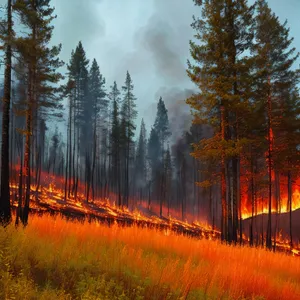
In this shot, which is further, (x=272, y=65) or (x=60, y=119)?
(x=60, y=119)

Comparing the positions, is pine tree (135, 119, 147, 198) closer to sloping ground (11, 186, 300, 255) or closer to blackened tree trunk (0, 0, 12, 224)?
sloping ground (11, 186, 300, 255)

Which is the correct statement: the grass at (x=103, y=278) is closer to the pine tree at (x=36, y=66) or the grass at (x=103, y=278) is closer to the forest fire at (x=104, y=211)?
the forest fire at (x=104, y=211)

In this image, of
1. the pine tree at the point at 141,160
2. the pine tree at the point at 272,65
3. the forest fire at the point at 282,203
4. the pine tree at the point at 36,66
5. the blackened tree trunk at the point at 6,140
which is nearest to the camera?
the blackened tree trunk at the point at 6,140

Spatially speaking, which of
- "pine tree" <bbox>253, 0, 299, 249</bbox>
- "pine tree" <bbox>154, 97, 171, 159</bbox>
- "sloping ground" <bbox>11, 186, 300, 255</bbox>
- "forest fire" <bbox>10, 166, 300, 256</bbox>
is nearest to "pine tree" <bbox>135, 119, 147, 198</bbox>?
"pine tree" <bbox>154, 97, 171, 159</bbox>

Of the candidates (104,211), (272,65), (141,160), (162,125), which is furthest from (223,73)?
(141,160)

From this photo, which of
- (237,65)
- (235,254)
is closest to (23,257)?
(235,254)

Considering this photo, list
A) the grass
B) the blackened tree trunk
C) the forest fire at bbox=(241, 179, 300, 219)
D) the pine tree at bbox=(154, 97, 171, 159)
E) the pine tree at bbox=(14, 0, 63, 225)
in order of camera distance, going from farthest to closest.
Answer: the pine tree at bbox=(154, 97, 171, 159), the forest fire at bbox=(241, 179, 300, 219), the pine tree at bbox=(14, 0, 63, 225), the blackened tree trunk, the grass

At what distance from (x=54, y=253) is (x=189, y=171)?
52.1 meters

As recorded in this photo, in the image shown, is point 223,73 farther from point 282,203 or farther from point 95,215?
point 282,203

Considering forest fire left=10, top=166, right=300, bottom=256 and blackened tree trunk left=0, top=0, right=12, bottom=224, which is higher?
blackened tree trunk left=0, top=0, right=12, bottom=224

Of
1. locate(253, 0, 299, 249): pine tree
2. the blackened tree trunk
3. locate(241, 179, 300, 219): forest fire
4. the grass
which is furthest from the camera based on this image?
locate(241, 179, 300, 219): forest fire

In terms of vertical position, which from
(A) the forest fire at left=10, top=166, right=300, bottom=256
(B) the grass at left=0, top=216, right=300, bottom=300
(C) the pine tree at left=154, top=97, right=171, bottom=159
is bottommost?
(A) the forest fire at left=10, top=166, right=300, bottom=256

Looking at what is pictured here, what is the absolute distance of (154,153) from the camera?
57125mm

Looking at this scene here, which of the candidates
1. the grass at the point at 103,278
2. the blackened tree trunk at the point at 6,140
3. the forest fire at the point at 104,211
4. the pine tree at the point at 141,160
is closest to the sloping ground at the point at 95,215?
the forest fire at the point at 104,211
